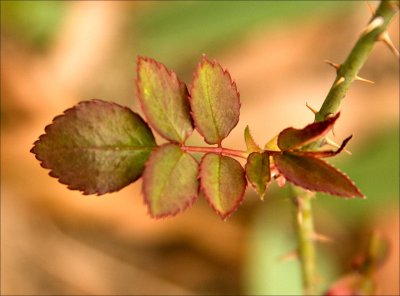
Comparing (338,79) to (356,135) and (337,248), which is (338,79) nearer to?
(337,248)

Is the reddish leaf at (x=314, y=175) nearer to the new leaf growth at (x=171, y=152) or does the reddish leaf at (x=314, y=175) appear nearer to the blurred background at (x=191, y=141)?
the new leaf growth at (x=171, y=152)

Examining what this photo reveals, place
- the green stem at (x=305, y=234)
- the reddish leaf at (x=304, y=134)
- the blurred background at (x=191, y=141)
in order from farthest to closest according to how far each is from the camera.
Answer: the blurred background at (x=191, y=141)
the green stem at (x=305, y=234)
the reddish leaf at (x=304, y=134)

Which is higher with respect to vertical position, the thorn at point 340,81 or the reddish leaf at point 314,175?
the thorn at point 340,81

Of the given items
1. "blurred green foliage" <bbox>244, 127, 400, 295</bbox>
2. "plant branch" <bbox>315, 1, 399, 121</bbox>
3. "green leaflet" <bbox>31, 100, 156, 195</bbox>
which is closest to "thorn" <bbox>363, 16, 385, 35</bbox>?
"plant branch" <bbox>315, 1, 399, 121</bbox>

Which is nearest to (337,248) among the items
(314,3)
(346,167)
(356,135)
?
→ (346,167)

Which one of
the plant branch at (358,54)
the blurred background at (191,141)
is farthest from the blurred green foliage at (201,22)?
the plant branch at (358,54)

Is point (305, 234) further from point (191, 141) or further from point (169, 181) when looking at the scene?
point (191, 141)

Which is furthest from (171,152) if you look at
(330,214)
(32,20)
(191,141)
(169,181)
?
(32,20)
